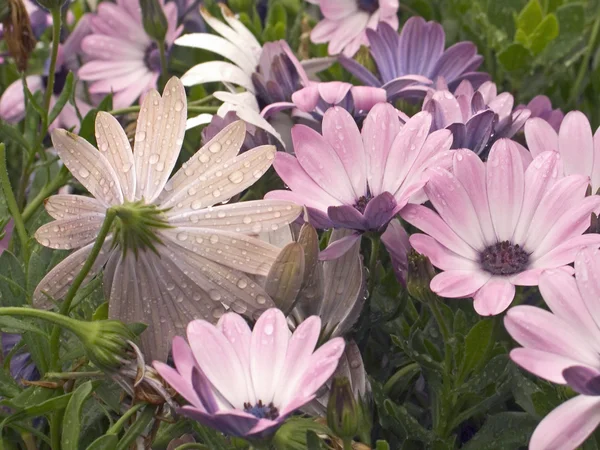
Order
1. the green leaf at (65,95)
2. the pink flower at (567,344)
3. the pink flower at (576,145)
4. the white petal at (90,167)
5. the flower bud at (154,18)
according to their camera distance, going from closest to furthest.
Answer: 1. the pink flower at (567,344)
2. the white petal at (90,167)
3. the pink flower at (576,145)
4. the green leaf at (65,95)
5. the flower bud at (154,18)

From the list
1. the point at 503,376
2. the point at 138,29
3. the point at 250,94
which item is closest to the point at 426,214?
the point at 503,376

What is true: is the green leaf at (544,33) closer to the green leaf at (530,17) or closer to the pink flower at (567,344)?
the green leaf at (530,17)

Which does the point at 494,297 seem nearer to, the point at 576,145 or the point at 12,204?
the point at 576,145

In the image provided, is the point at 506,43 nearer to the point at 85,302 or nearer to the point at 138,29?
the point at 138,29

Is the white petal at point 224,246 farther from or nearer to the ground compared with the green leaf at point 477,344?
farther from the ground

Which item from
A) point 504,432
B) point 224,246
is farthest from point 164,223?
point 504,432

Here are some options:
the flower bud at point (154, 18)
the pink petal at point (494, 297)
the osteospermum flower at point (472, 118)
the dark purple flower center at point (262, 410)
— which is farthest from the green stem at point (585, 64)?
the dark purple flower center at point (262, 410)

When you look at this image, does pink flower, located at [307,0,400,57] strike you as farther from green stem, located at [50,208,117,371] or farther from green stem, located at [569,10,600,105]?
green stem, located at [50,208,117,371]
